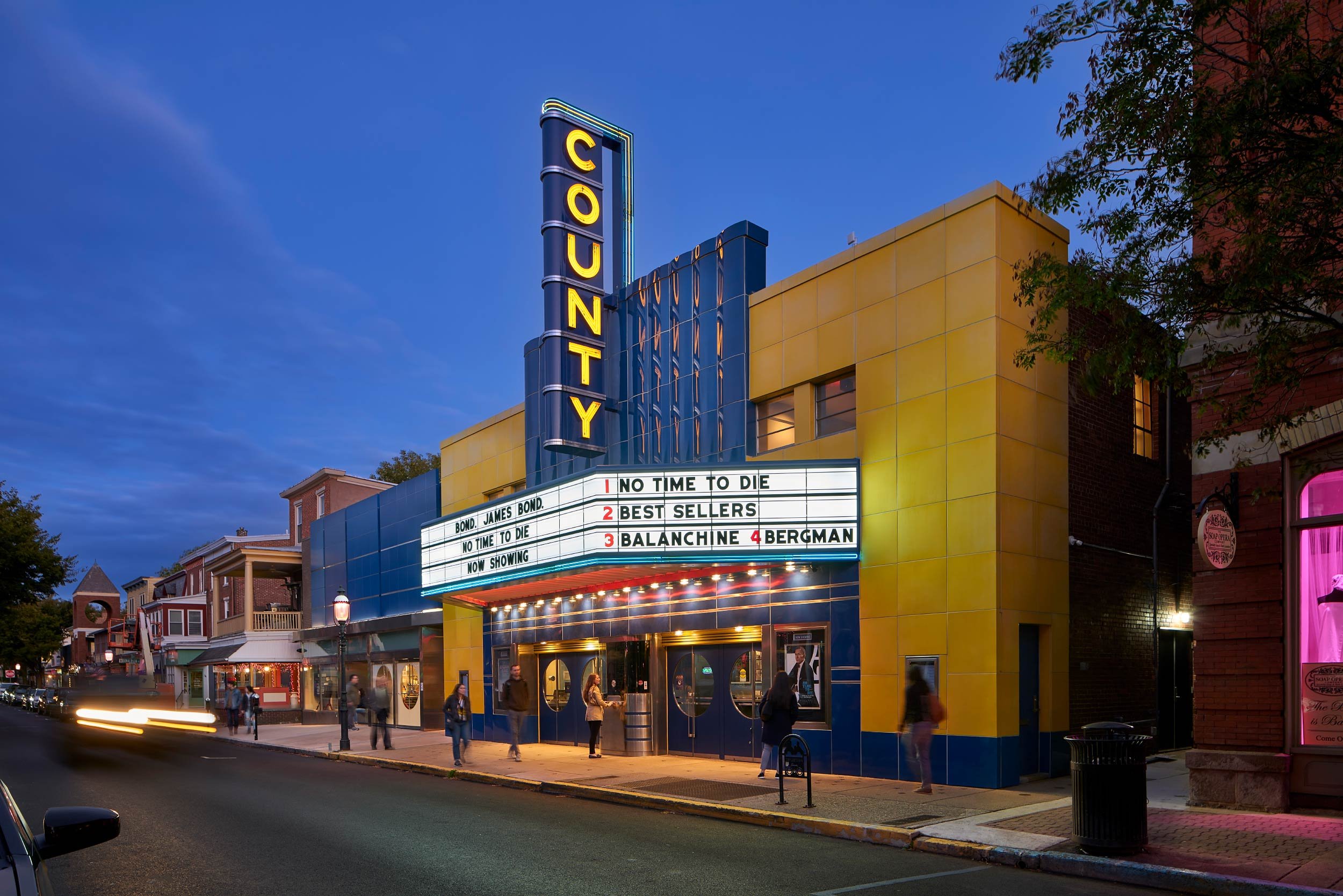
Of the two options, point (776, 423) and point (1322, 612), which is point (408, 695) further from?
point (1322, 612)

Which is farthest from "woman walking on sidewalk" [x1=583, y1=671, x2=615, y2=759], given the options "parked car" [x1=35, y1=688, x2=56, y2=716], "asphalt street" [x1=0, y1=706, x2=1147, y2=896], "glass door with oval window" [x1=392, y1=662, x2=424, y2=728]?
"parked car" [x1=35, y1=688, x2=56, y2=716]

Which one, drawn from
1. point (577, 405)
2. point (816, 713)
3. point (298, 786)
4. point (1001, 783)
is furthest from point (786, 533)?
point (298, 786)

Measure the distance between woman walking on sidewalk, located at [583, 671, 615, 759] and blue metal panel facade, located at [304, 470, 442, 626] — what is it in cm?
1173

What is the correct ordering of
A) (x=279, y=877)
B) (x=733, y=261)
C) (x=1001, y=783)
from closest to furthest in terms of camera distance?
(x=279, y=877)
(x=1001, y=783)
(x=733, y=261)

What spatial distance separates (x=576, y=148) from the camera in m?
22.8

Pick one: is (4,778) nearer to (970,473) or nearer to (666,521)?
(666,521)

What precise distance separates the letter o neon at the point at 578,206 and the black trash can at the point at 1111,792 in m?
15.7

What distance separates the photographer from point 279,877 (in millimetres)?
9547

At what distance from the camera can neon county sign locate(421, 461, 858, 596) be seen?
1727 centimetres

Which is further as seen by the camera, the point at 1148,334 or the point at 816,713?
the point at 816,713

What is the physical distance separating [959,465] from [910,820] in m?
5.83

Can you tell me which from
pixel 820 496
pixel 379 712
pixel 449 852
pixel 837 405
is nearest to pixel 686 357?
pixel 837 405

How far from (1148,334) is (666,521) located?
9122 mm

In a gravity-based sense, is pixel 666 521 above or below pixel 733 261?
below
